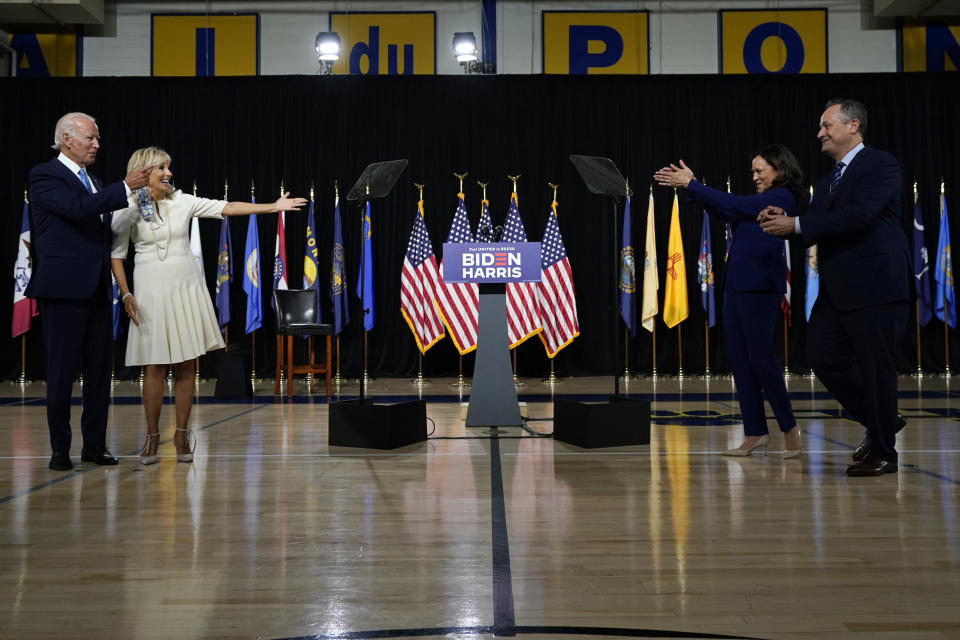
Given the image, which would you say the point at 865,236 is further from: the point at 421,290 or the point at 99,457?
the point at 421,290

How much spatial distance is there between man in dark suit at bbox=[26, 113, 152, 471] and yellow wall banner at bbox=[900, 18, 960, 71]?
9.80 meters

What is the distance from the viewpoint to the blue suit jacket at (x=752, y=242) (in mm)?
3447

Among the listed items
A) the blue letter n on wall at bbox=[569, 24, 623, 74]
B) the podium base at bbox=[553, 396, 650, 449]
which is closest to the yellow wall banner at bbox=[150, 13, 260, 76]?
the blue letter n on wall at bbox=[569, 24, 623, 74]

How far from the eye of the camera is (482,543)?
2.22 metres

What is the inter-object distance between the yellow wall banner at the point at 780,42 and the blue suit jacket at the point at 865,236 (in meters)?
7.63

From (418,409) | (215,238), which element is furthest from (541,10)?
(418,409)

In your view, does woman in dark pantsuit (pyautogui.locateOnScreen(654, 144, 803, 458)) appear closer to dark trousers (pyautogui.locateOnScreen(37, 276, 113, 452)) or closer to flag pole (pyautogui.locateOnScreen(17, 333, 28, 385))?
dark trousers (pyautogui.locateOnScreen(37, 276, 113, 452))

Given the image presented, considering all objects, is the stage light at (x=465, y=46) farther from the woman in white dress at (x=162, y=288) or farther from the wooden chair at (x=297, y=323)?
the woman in white dress at (x=162, y=288)

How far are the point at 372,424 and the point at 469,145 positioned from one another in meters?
6.43

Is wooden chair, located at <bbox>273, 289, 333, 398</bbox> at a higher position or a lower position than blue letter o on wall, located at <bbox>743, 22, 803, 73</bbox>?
lower

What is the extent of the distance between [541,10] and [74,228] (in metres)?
8.08

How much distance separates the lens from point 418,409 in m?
4.20

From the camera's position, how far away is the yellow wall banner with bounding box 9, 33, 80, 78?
10016 millimetres

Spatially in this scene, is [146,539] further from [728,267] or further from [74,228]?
[728,267]
